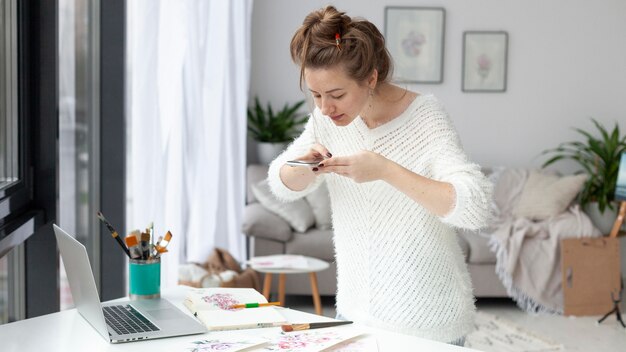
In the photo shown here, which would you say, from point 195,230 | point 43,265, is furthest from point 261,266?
point 43,265

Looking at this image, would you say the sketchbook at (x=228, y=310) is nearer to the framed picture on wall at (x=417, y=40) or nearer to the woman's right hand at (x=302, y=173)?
the woman's right hand at (x=302, y=173)

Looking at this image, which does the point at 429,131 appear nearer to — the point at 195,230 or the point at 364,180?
Result: the point at 364,180

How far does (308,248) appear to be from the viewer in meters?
5.09

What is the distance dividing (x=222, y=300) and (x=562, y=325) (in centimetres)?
339

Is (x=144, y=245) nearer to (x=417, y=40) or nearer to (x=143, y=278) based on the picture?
(x=143, y=278)

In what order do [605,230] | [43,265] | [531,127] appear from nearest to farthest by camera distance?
[43,265]
[605,230]
[531,127]

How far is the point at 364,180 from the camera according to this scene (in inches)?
73.7

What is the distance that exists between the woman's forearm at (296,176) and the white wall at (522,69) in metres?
4.07

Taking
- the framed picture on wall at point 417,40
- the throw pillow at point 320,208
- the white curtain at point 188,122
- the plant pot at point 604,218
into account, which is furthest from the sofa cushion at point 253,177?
the plant pot at point 604,218

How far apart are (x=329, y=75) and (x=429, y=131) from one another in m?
0.28

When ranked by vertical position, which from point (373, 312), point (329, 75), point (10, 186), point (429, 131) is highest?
point (329, 75)

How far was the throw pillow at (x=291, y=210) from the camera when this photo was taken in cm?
516

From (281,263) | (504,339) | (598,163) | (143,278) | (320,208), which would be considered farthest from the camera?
(598,163)

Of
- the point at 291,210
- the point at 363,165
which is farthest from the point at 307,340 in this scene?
the point at 291,210
